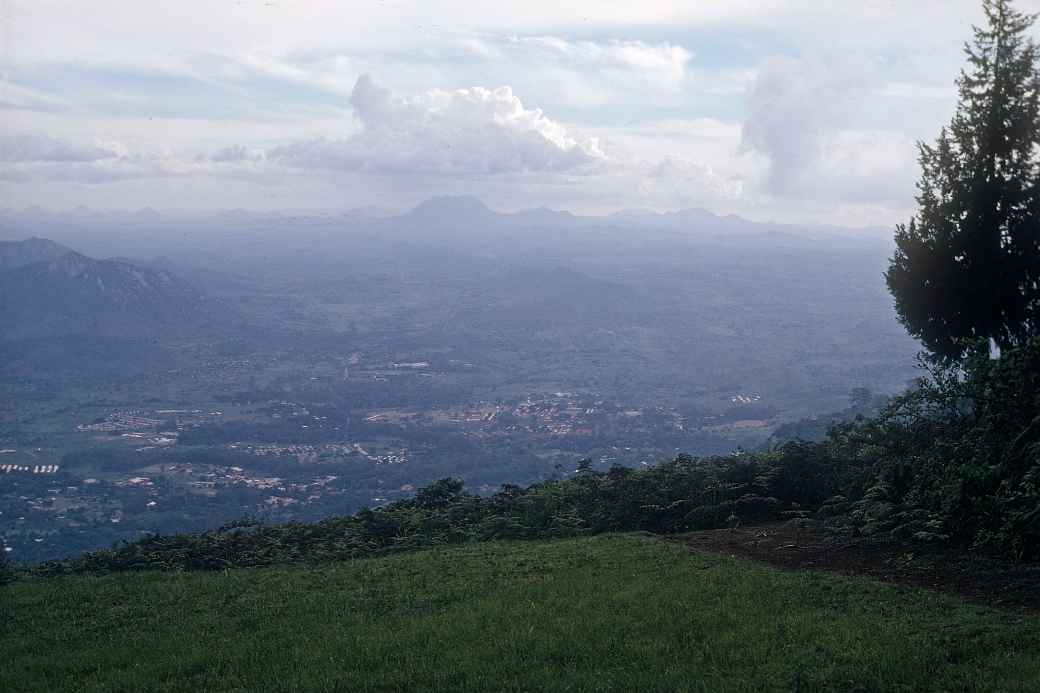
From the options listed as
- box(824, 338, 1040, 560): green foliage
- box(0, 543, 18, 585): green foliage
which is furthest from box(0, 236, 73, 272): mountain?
box(824, 338, 1040, 560): green foliage

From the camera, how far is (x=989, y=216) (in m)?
19.2

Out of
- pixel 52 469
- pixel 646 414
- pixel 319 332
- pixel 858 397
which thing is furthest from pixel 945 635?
pixel 319 332

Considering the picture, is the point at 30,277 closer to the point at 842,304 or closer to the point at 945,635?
the point at 842,304

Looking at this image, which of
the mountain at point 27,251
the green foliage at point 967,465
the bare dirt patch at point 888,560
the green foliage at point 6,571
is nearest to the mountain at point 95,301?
the mountain at point 27,251

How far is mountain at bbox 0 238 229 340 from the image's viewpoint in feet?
326

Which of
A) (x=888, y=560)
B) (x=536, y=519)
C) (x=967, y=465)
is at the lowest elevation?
(x=536, y=519)

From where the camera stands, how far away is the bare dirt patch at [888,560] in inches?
432

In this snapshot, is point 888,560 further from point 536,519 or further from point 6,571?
point 6,571

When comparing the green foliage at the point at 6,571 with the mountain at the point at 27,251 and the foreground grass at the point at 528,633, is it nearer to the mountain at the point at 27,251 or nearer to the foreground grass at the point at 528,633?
the foreground grass at the point at 528,633

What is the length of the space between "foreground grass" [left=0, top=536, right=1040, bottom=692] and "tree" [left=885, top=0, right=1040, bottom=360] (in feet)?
31.8

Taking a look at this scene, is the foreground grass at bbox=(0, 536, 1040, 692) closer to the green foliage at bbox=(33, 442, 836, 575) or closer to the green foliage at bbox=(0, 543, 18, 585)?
the green foliage at bbox=(0, 543, 18, 585)

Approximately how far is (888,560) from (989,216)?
985cm

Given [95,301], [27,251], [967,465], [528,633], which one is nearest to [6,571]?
[528,633]

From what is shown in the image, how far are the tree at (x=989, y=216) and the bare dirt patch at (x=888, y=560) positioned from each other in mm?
7004
